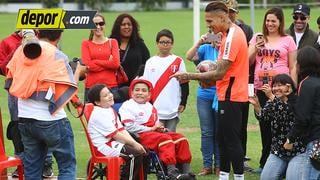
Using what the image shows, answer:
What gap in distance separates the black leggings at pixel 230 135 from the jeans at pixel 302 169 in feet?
2.30

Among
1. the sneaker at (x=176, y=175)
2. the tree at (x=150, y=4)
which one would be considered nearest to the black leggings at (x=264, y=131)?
the sneaker at (x=176, y=175)

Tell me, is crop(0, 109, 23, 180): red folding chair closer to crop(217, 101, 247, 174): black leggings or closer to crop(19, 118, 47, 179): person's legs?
crop(19, 118, 47, 179): person's legs

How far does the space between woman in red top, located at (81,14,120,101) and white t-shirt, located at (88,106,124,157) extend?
163cm

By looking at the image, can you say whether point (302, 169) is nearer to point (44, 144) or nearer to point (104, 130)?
point (104, 130)

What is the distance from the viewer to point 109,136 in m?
8.54

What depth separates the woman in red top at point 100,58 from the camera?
1011 centimetres

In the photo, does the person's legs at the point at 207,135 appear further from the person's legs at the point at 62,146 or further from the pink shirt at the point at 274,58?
the person's legs at the point at 62,146

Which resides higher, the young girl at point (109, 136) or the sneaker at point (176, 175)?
the young girl at point (109, 136)

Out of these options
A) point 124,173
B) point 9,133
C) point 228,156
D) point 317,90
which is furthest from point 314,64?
point 9,133

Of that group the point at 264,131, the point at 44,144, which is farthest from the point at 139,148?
the point at 264,131

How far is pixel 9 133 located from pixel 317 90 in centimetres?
339

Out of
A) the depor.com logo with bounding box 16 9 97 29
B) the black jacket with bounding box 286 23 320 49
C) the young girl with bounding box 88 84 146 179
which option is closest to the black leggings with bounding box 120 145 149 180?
the young girl with bounding box 88 84 146 179

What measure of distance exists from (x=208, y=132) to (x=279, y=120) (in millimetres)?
1578

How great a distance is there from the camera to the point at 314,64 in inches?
296
